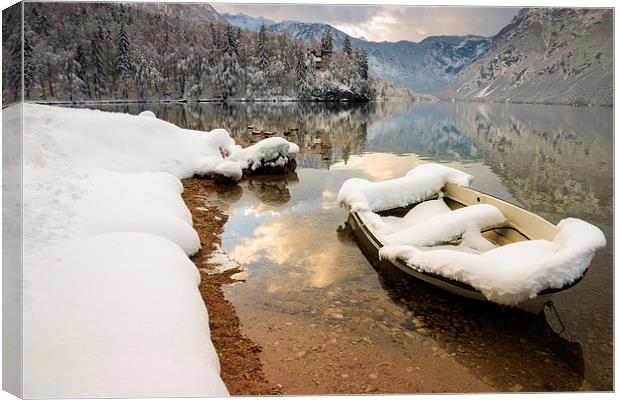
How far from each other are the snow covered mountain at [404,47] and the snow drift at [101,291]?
3.17m

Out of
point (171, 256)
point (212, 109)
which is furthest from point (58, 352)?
point (212, 109)

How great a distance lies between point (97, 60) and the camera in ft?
20.4

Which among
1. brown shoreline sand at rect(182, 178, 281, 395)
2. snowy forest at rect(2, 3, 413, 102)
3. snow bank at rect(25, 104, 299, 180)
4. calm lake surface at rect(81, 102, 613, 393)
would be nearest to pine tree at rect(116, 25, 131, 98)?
snowy forest at rect(2, 3, 413, 102)

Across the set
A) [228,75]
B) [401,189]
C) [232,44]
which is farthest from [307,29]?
[228,75]

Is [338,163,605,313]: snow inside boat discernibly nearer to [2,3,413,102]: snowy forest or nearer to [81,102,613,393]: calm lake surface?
[81,102,613,393]: calm lake surface

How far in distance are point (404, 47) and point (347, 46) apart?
967 millimetres

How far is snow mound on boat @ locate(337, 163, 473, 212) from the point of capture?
29.9 feet

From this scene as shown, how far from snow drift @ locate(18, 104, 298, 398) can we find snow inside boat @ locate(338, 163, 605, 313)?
123 inches

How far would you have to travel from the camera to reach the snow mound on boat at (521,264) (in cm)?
449

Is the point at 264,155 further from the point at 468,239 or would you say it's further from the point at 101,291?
the point at 101,291

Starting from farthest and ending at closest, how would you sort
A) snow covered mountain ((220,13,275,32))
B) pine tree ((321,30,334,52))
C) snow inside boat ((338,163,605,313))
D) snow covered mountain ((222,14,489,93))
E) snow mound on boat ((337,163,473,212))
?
1. snow mound on boat ((337,163,473,212))
2. pine tree ((321,30,334,52))
3. snow covered mountain ((222,14,489,93))
4. snow covered mountain ((220,13,275,32))
5. snow inside boat ((338,163,605,313))

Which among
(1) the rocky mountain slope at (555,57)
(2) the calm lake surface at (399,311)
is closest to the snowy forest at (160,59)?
(2) the calm lake surface at (399,311)

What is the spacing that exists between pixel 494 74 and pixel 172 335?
6967 mm

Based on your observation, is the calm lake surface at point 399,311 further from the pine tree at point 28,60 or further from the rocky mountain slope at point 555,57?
the pine tree at point 28,60
